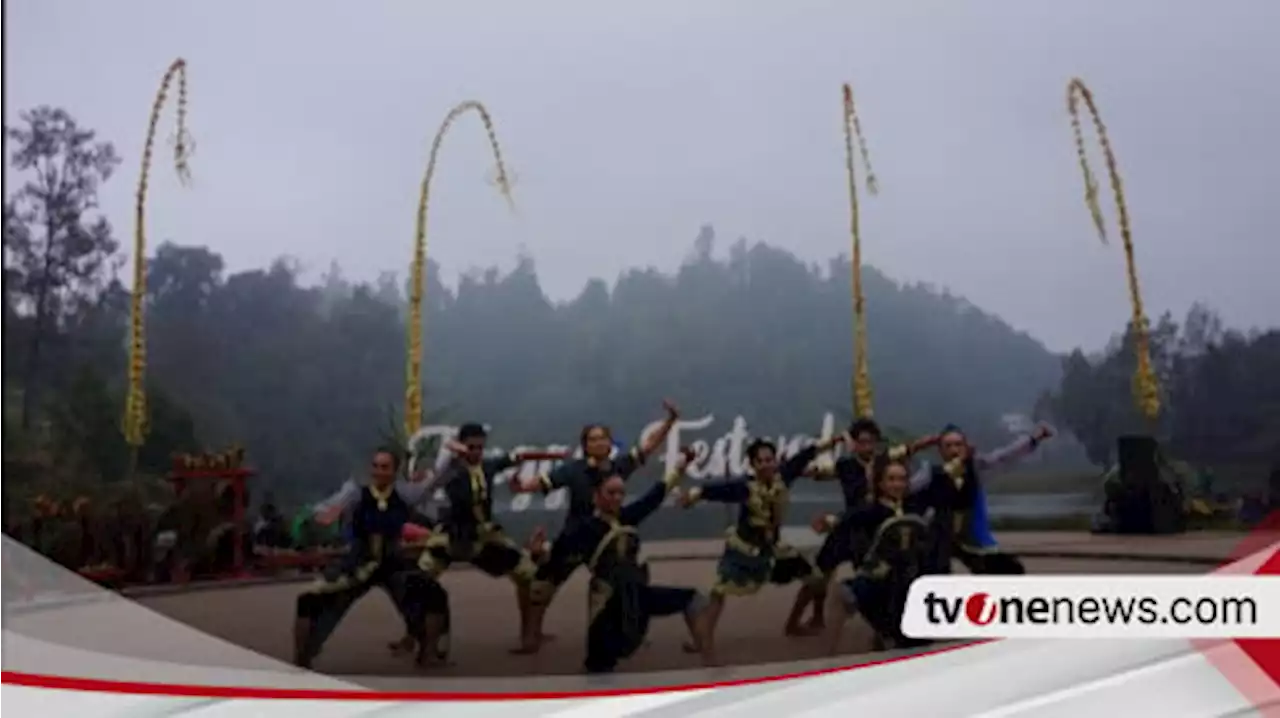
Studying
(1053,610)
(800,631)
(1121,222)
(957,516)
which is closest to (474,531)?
(800,631)

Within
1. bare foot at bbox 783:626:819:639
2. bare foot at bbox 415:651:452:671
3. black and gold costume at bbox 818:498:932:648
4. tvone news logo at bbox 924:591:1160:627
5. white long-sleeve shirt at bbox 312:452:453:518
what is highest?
white long-sleeve shirt at bbox 312:452:453:518

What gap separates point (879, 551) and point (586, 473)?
0.53 metres

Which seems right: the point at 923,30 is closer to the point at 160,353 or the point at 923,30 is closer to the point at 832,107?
the point at 832,107

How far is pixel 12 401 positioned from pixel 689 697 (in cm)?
129

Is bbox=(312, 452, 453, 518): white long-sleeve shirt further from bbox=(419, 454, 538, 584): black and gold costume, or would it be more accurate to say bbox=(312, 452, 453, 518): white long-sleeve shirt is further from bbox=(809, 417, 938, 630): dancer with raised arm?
bbox=(809, 417, 938, 630): dancer with raised arm

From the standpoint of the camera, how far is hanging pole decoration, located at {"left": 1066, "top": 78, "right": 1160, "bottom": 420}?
180 centimetres

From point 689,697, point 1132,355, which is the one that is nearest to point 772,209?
point 1132,355

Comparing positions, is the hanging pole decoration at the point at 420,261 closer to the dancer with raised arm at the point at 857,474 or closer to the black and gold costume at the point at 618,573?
the black and gold costume at the point at 618,573

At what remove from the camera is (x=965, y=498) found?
71.0 inches

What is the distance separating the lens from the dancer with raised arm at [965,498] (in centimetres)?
178

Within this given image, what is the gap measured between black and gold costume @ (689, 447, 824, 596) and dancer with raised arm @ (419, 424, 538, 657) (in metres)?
0.33

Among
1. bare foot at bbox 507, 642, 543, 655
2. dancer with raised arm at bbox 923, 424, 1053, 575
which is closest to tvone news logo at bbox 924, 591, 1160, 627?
dancer with raised arm at bbox 923, 424, 1053, 575

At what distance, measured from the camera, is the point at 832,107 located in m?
1.80

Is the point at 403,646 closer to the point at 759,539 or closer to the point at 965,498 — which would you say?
the point at 759,539
